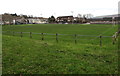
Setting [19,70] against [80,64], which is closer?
[19,70]

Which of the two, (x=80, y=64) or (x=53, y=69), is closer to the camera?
(x=53, y=69)

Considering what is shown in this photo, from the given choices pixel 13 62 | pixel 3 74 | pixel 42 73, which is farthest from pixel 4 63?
pixel 42 73

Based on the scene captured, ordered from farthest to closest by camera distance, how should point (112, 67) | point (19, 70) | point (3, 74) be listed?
point (112, 67), point (19, 70), point (3, 74)

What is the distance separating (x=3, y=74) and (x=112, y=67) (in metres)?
4.53

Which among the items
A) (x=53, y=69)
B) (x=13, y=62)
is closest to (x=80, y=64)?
(x=53, y=69)

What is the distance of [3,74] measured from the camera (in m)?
4.71

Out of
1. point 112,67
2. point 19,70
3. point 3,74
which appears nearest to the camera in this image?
point 3,74

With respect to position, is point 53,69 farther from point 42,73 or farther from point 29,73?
point 29,73

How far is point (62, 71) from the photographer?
506cm

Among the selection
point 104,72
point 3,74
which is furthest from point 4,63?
point 104,72

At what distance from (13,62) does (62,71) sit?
8.12 feet

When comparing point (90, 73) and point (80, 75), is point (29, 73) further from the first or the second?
point (90, 73)

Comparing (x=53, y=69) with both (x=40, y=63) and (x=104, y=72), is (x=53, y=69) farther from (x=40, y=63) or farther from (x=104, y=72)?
(x=104, y=72)

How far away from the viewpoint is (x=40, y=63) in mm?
5973
